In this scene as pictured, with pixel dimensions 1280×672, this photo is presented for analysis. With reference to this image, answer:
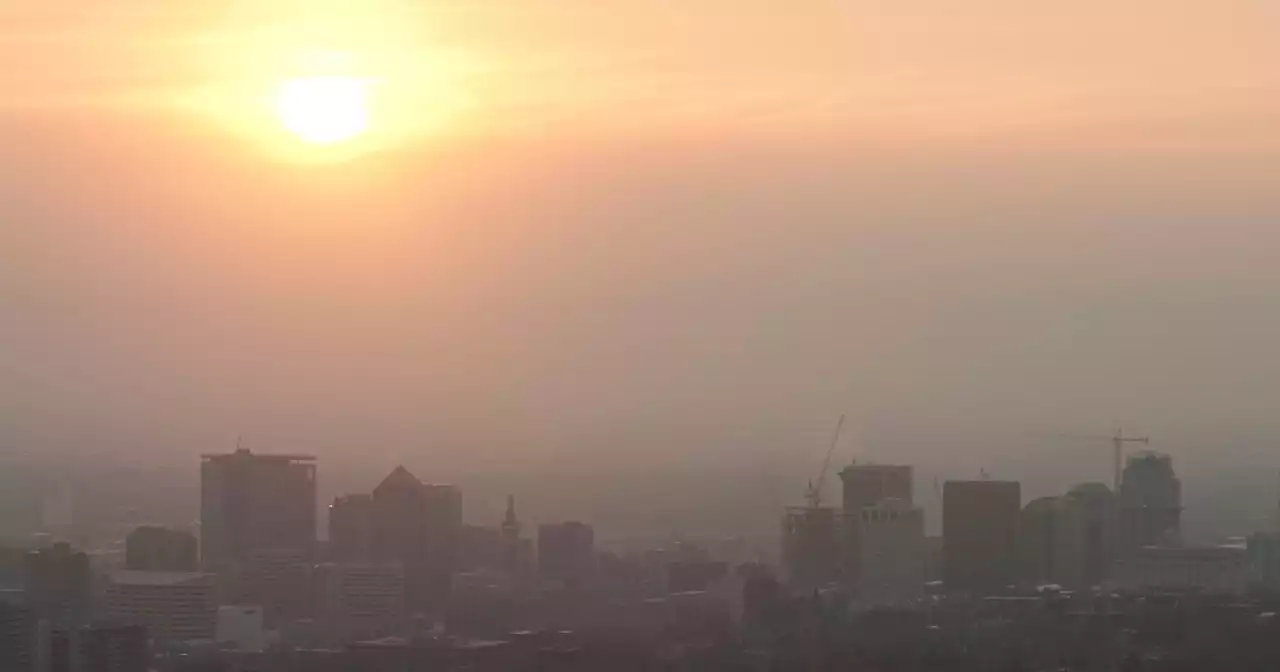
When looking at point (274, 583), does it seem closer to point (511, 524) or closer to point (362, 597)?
point (362, 597)

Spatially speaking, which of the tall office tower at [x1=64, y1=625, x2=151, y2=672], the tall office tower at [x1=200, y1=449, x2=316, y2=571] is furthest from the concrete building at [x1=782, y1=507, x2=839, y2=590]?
the tall office tower at [x1=64, y1=625, x2=151, y2=672]

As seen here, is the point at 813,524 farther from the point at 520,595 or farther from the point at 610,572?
the point at 520,595

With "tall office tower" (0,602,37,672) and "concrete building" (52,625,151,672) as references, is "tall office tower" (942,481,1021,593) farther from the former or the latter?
"tall office tower" (0,602,37,672)

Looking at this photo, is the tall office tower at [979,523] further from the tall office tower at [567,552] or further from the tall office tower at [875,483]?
the tall office tower at [567,552]

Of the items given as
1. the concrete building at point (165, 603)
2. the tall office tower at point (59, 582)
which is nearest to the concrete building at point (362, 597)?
the concrete building at point (165, 603)

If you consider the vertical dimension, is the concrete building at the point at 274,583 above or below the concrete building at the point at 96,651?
above

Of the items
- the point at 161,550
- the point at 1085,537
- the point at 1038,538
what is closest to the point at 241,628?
the point at 161,550
